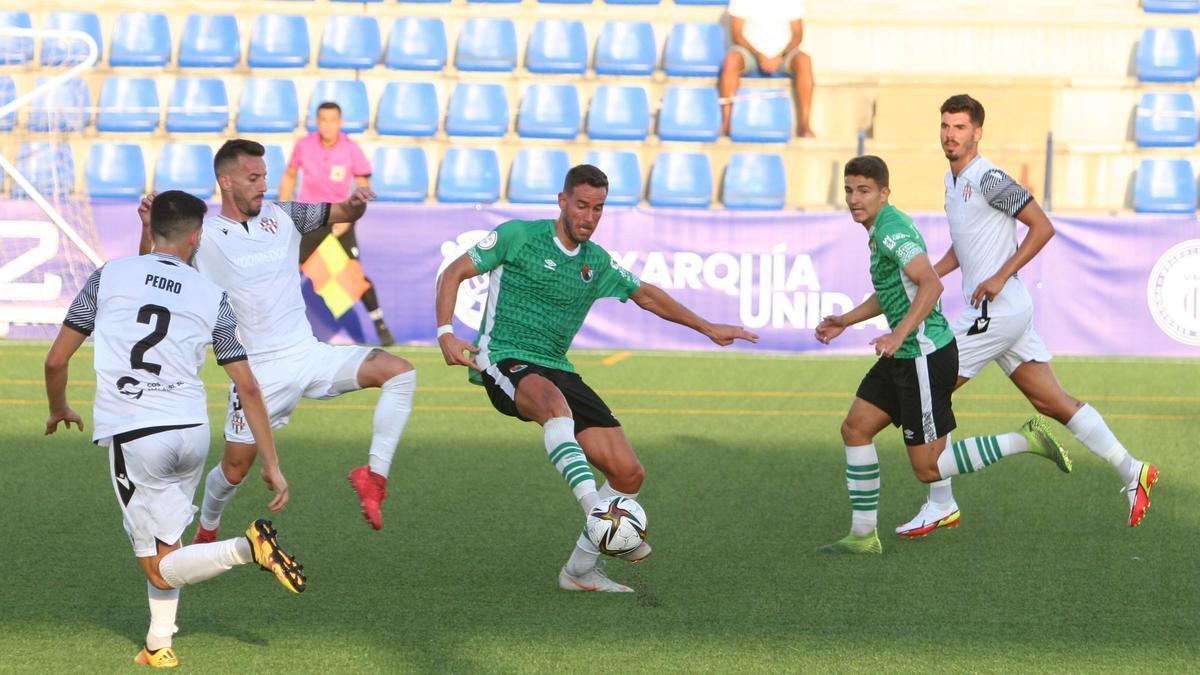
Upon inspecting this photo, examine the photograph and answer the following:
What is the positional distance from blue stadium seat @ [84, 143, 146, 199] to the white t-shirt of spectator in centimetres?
790

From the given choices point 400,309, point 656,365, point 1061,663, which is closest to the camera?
point 1061,663

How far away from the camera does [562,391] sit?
651 cm

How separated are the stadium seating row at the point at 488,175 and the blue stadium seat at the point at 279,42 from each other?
1546 mm

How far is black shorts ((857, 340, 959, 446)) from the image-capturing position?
23.5ft

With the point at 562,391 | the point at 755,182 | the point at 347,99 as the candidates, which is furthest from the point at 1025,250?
the point at 347,99

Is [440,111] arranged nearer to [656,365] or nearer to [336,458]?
[656,365]

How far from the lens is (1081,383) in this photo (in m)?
13.7

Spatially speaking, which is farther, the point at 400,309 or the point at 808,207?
the point at 808,207

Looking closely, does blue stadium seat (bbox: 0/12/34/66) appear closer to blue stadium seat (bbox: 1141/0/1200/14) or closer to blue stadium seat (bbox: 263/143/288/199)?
blue stadium seat (bbox: 263/143/288/199)

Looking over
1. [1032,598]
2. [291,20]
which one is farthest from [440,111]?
[1032,598]

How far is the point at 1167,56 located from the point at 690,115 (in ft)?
20.7

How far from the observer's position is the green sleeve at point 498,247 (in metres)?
6.63

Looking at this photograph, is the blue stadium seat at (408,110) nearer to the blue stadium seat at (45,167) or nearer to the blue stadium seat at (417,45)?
the blue stadium seat at (417,45)

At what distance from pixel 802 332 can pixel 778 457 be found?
5.96 meters
